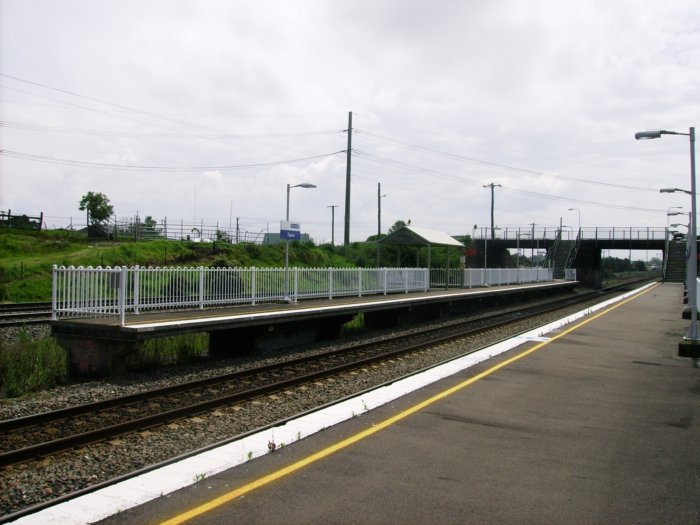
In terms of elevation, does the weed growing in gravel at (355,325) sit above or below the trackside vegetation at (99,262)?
below

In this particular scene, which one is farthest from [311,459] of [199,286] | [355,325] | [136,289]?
[355,325]

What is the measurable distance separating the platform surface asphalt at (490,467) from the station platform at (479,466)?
0.02 meters

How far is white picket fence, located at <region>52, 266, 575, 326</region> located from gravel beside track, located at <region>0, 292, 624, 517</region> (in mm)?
1940

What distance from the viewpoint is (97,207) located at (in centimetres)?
4766

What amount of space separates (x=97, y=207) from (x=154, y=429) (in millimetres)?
43992

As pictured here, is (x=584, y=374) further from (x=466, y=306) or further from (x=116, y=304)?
(x=466, y=306)

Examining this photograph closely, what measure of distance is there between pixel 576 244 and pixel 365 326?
168 feet

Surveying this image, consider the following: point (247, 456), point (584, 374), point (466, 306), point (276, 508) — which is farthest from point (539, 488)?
point (466, 306)

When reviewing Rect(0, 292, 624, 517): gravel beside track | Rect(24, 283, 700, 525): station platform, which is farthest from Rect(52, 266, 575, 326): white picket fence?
Rect(24, 283, 700, 525): station platform

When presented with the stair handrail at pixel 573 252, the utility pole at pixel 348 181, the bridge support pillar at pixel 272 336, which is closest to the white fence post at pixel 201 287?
the bridge support pillar at pixel 272 336

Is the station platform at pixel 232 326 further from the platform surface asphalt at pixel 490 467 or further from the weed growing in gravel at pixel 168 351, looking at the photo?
the platform surface asphalt at pixel 490 467

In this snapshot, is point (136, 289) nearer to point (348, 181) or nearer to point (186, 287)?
point (186, 287)

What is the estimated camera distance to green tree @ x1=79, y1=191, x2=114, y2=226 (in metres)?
47.2

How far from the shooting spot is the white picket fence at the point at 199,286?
12758 mm
